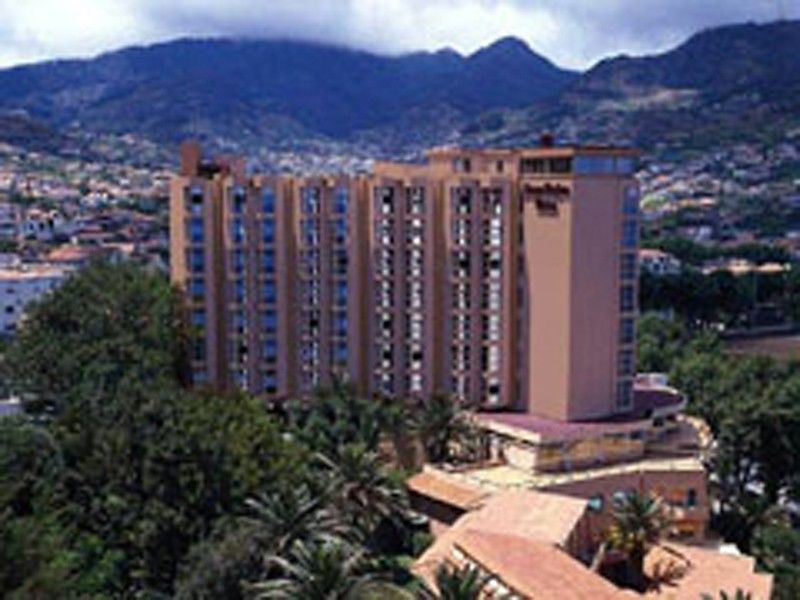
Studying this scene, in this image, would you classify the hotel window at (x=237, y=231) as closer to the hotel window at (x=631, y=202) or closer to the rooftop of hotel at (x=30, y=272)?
the hotel window at (x=631, y=202)

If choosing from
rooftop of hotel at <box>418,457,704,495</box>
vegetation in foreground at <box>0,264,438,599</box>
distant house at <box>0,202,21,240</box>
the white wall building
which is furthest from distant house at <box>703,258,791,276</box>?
distant house at <box>0,202,21,240</box>

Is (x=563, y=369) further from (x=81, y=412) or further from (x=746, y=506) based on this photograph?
(x=81, y=412)

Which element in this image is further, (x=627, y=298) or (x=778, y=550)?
(x=627, y=298)

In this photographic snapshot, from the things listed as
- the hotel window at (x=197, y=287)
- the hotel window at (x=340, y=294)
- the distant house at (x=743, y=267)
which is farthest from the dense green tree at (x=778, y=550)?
the distant house at (x=743, y=267)

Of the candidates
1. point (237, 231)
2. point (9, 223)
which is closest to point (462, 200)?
point (237, 231)

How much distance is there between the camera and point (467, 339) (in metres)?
51.9

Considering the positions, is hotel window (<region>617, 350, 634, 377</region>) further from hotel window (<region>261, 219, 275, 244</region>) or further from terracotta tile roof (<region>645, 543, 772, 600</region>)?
hotel window (<region>261, 219, 275, 244</region>)

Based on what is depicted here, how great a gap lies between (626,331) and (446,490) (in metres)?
12.1

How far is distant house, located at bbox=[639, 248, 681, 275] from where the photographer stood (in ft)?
377

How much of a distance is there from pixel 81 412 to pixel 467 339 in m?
18.7

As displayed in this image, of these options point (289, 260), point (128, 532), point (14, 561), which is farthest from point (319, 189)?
point (14, 561)

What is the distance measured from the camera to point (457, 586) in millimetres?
27953

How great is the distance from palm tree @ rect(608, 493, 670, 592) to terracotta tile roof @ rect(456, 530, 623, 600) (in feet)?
14.8

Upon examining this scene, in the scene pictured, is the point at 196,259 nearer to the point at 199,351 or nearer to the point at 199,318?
the point at 199,318
